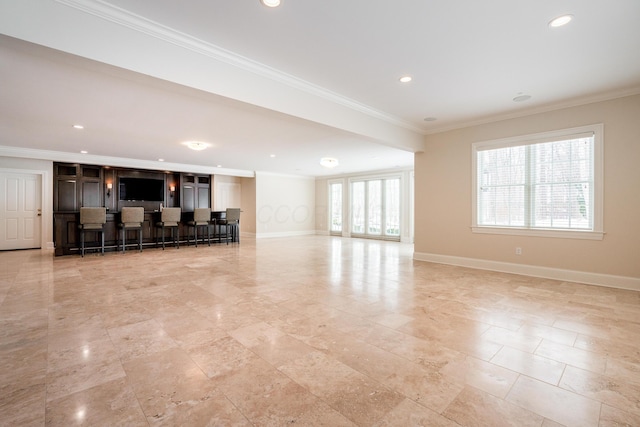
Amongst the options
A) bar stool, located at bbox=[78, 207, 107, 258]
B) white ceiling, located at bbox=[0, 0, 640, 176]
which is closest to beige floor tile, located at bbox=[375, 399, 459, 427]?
white ceiling, located at bbox=[0, 0, 640, 176]

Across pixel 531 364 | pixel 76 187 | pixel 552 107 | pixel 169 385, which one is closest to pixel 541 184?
pixel 552 107

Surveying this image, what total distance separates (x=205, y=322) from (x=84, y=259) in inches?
212

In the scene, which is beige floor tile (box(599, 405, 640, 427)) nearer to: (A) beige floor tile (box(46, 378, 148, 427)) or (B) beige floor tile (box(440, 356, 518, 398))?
(B) beige floor tile (box(440, 356, 518, 398))

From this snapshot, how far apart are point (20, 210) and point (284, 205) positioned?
7672 mm

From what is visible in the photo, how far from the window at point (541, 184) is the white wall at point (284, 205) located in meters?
7.68

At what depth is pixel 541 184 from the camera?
15.4 ft

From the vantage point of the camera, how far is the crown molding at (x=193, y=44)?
2.23 meters

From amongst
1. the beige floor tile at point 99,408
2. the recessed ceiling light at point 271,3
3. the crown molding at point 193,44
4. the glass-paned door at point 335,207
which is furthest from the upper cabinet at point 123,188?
the recessed ceiling light at point 271,3

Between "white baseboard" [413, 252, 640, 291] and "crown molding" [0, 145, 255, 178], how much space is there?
7582 millimetres

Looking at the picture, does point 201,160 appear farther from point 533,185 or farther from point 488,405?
point 488,405

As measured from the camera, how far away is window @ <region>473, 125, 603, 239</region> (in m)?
4.27

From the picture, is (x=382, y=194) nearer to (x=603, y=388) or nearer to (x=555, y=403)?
(x=603, y=388)

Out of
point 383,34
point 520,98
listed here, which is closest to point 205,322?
point 383,34

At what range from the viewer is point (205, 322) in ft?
9.22
